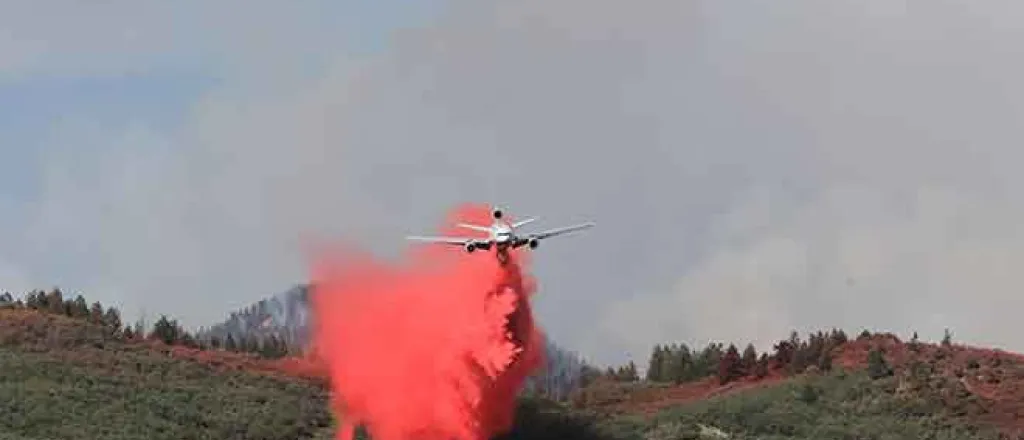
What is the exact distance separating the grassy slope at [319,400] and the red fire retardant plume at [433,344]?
81.8 ft

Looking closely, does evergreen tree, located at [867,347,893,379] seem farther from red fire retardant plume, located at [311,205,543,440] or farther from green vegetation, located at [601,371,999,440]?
red fire retardant plume, located at [311,205,543,440]

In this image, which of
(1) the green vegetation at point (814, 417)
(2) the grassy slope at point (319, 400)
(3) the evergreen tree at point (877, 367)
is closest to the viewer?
(2) the grassy slope at point (319, 400)

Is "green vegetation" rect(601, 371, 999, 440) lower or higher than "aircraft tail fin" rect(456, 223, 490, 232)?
higher

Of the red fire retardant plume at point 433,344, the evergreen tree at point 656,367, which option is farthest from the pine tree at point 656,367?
the red fire retardant plume at point 433,344

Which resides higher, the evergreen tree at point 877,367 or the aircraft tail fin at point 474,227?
the evergreen tree at point 877,367

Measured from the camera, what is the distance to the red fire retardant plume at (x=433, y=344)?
74625 millimetres

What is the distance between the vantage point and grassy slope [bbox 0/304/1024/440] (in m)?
115

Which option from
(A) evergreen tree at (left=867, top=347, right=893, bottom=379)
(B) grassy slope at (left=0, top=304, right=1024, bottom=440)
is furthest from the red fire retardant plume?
(A) evergreen tree at (left=867, top=347, right=893, bottom=379)

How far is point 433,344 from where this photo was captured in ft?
257

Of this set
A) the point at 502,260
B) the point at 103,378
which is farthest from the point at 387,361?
the point at 103,378

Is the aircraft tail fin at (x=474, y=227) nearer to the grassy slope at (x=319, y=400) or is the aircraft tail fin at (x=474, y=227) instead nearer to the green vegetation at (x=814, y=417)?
the grassy slope at (x=319, y=400)

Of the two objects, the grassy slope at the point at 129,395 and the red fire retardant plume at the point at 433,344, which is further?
the grassy slope at the point at 129,395

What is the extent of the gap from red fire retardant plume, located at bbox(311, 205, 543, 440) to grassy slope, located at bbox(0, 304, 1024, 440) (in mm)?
24919

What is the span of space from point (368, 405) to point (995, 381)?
6708 centimetres
